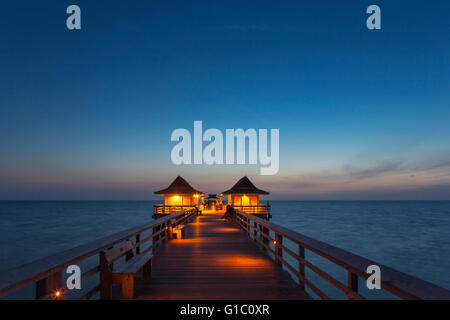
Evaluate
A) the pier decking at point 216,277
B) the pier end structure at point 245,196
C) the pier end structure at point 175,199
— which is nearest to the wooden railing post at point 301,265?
the pier decking at point 216,277

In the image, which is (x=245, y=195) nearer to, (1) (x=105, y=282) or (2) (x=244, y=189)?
(2) (x=244, y=189)

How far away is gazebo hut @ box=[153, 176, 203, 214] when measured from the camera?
28859 millimetres

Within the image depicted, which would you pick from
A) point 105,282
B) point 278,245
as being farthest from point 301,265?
point 105,282

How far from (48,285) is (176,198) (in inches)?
1173

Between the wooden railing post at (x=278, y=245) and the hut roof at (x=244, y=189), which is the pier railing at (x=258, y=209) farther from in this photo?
the wooden railing post at (x=278, y=245)

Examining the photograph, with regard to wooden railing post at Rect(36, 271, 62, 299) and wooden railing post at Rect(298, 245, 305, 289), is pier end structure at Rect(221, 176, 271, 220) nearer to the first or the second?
wooden railing post at Rect(298, 245, 305, 289)

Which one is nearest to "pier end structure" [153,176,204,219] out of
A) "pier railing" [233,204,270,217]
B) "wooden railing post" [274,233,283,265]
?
"pier railing" [233,204,270,217]

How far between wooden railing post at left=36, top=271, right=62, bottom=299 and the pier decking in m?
1.73

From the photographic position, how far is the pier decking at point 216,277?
164 inches
